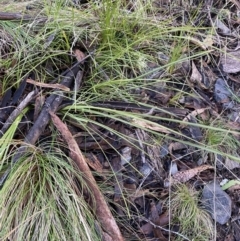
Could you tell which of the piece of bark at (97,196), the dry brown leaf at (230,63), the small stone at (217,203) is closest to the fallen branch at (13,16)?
the piece of bark at (97,196)

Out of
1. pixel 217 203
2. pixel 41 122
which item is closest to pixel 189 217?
pixel 217 203

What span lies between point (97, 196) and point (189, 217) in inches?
12.4

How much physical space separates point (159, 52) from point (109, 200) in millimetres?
583

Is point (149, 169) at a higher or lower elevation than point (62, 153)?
lower

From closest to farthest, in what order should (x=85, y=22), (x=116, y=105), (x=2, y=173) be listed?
(x=2, y=173) → (x=116, y=105) → (x=85, y=22)

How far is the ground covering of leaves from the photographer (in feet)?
4.25

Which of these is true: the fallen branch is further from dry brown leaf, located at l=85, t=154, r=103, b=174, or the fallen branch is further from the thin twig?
dry brown leaf, located at l=85, t=154, r=103, b=174

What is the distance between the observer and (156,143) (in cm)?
135

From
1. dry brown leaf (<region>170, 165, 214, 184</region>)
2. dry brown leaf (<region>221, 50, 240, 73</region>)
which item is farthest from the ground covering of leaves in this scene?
dry brown leaf (<region>221, 50, 240, 73</region>)

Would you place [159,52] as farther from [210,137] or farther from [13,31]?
[13,31]

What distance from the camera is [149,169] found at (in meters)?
1.35

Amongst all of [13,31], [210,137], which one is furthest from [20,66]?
[210,137]

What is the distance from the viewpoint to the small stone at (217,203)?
1.33m

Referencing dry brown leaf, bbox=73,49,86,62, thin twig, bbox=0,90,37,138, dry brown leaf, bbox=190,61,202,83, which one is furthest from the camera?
dry brown leaf, bbox=190,61,202,83
